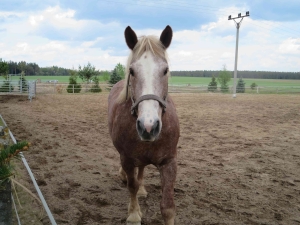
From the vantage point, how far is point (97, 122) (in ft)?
31.2

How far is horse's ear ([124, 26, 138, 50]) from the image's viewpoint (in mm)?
2443

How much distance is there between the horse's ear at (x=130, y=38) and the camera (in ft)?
8.02

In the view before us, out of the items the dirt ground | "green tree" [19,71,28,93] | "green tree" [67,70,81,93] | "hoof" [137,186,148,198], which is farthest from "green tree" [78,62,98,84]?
"hoof" [137,186,148,198]

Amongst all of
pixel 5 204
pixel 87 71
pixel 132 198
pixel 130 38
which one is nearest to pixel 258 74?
pixel 87 71

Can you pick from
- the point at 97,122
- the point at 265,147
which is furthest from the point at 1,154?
the point at 97,122

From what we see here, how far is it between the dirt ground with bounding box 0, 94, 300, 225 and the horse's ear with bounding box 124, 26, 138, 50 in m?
2.01

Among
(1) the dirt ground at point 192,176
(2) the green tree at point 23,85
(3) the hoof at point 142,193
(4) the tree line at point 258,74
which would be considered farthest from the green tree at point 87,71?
(4) the tree line at point 258,74

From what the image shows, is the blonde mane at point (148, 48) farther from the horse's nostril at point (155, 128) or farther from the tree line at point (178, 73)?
the tree line at point (178, 73)

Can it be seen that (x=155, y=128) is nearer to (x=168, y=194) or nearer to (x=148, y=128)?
(x=148, y=128)

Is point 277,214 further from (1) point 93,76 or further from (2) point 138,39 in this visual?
(1) point 93,76

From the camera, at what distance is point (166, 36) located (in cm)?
249

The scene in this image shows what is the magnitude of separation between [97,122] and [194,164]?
5242 millimetres

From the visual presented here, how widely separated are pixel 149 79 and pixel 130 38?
60 cm

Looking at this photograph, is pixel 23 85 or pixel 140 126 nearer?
pixel 140 126
